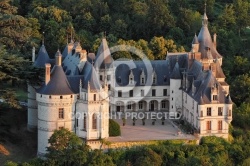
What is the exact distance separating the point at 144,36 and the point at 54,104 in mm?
40369

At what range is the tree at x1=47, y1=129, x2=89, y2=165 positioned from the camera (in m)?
52.5

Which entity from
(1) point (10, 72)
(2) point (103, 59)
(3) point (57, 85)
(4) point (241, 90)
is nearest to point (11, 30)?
(1) point (10, 72)

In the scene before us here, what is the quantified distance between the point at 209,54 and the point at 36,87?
16.4m

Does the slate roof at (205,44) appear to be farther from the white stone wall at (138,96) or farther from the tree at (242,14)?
the tree at (242,14)

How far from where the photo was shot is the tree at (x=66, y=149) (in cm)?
5247

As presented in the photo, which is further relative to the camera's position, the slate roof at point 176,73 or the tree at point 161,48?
the tree at point 161,48

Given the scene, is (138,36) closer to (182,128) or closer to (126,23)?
(126,23)

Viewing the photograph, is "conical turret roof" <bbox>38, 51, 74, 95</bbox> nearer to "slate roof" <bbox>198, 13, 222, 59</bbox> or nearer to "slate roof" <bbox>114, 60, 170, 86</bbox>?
"slate roof" <bbox>114, 60, 170, 86</bbox>

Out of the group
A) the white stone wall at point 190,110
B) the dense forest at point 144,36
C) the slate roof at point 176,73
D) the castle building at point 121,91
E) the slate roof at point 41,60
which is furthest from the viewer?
the slate roof at point 176,73

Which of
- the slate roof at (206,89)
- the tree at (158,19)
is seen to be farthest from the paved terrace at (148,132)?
the tree at (158,19)

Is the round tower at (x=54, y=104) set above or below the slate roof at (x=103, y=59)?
below

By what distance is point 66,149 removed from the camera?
174 feet

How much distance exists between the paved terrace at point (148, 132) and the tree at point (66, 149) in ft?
11.2

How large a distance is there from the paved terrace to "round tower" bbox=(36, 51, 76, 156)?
3.98 meters
